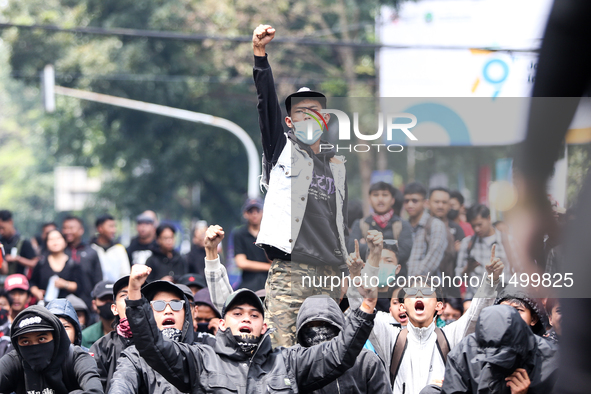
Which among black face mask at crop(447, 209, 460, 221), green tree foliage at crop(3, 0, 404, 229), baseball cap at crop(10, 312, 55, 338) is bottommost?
baseball cap at crop(10, 312, 55, 338)

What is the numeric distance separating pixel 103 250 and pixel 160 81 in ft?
48.7

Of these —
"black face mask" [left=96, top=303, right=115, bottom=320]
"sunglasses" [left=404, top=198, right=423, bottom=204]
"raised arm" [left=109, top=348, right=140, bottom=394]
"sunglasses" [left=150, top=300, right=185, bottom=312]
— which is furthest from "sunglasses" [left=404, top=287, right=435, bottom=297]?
"black face mask" [left=96, top=303, right=115, bottom=320]

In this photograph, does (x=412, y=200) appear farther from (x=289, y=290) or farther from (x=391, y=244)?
(x=289, y=290)

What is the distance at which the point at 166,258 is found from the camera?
354 inches

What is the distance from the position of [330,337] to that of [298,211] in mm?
770

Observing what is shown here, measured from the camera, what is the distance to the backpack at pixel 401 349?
16.0ft

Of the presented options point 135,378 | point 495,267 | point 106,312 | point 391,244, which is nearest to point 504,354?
point 495,267

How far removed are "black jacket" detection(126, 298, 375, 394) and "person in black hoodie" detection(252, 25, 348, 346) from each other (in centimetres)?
44

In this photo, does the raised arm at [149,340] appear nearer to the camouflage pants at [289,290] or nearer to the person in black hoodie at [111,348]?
the camouflage pants at [289,290]

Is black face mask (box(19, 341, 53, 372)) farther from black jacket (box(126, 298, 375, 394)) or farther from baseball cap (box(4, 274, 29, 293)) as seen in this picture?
baseball cap (box(4, 274, 29, 293))

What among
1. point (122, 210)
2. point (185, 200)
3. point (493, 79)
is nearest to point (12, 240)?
point (493, 79)

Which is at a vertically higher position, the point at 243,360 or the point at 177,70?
the point at 177,70

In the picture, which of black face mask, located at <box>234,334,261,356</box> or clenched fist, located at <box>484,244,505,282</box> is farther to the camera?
clenched fist, located at <box>484,244,505,282</box>

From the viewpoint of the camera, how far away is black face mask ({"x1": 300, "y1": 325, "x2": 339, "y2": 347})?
4398 millimetres
